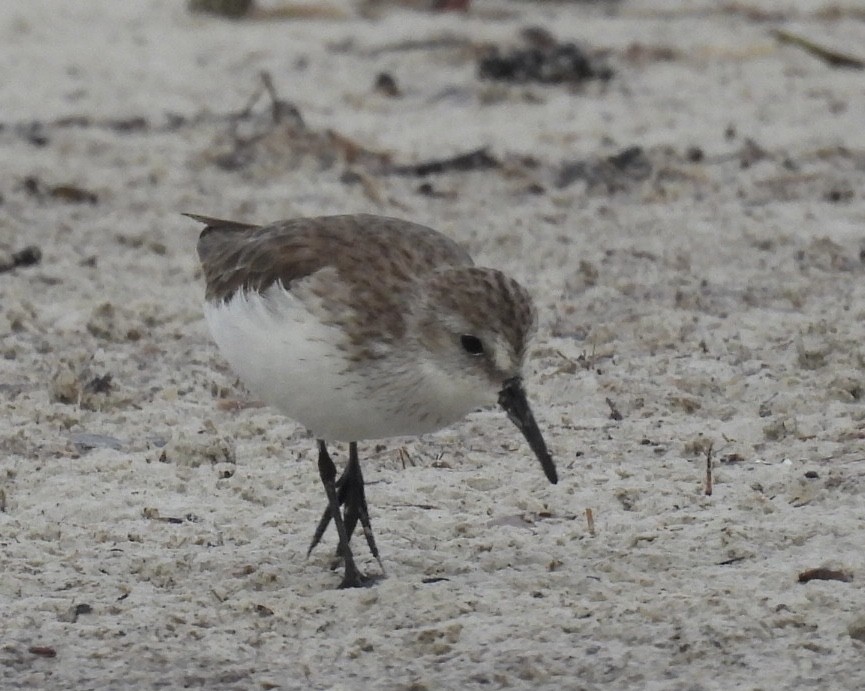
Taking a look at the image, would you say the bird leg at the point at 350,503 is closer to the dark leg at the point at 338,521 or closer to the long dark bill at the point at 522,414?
the dark leg at the point at 338,521

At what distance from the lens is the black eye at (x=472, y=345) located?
14.2 feet

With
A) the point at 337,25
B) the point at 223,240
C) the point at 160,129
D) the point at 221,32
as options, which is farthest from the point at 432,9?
the point at 223,240

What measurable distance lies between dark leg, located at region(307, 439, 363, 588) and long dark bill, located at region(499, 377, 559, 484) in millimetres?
537

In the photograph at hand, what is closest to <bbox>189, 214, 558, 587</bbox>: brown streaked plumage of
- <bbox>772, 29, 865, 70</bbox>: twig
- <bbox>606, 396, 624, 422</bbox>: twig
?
<bbox>606, 396, 624, 422</bbox>: twig

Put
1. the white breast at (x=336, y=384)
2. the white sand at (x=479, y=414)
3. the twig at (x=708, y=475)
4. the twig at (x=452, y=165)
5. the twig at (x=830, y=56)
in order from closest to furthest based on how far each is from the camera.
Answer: the white sand at (x=479, y=414) < the white breast at (x=336, y=384) < the twig at (x=708, y=475) < the twig at (x=452, y=165) < the twig at (x=830, y=56)

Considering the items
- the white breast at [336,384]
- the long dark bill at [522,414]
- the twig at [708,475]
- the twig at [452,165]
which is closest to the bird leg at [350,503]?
the white breast at [336,384]

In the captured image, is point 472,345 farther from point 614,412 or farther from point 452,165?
point 452,165

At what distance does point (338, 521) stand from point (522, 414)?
1.89 feet

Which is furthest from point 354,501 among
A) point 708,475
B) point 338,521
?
point 708,475

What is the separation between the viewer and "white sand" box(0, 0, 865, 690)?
4094 millimetres

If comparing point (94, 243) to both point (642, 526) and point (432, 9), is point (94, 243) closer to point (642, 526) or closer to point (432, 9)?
point (642, 526)

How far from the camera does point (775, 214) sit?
25.5 ft

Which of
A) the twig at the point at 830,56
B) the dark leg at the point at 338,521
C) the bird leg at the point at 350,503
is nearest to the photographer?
the dark leg at the point at 338,521

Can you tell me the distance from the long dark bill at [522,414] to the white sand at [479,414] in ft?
0.94
